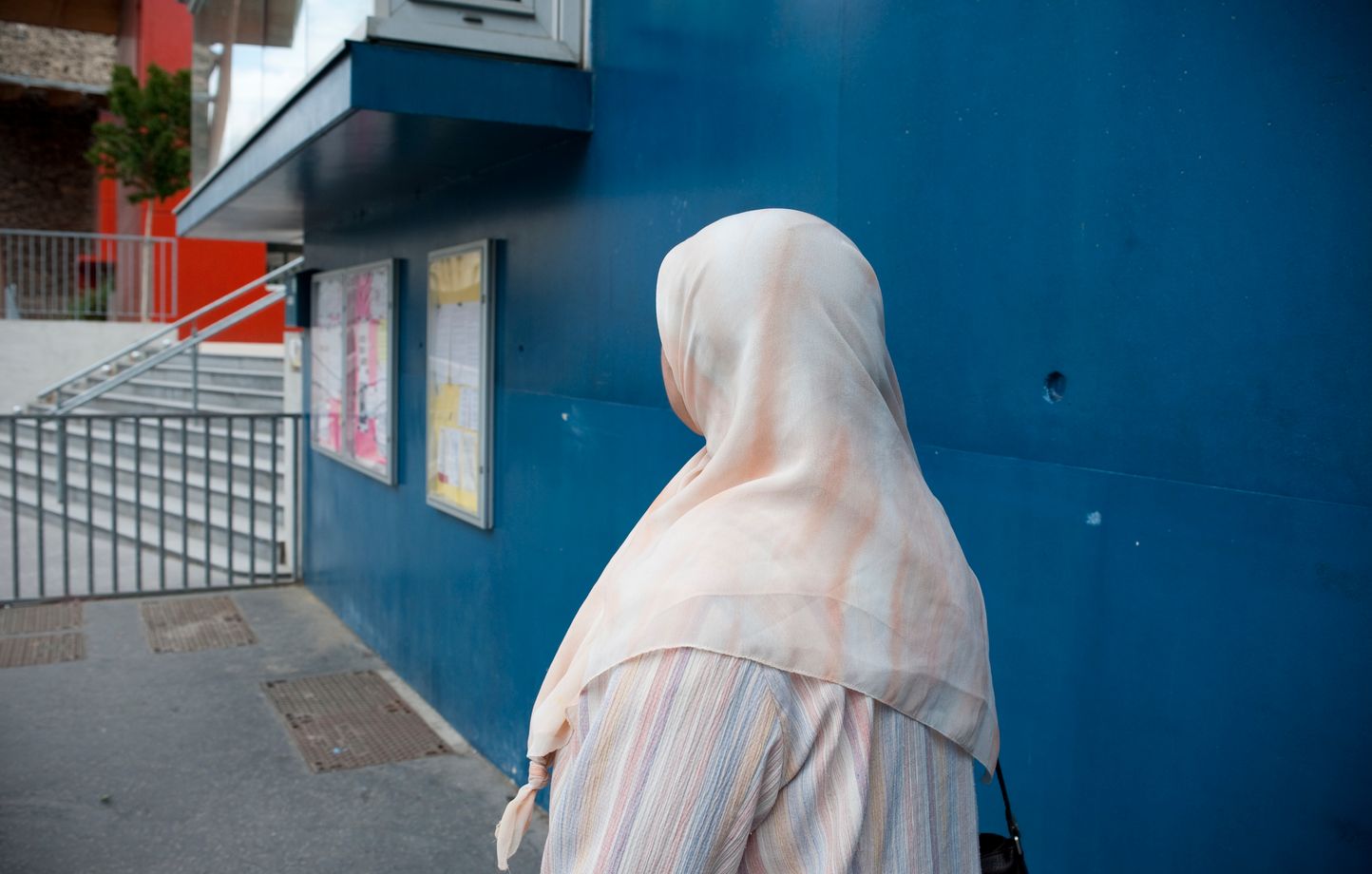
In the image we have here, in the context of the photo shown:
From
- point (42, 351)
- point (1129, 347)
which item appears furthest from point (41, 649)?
point (42, 351)

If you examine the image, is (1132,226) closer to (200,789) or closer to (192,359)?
(200,789)

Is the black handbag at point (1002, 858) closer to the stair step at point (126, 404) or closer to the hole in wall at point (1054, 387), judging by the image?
the hole in wall at point (1054, 387)

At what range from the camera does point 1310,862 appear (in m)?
1.80

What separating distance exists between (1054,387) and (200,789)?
3.94 meters

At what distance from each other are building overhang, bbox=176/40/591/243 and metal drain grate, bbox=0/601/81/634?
10.8 ft

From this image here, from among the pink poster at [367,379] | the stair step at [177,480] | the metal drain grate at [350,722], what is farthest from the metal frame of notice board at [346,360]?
the metal drain grate at [350,722]

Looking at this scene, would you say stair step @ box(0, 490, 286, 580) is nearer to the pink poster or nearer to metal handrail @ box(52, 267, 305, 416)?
metal handrail @ box(52, 267, 305, 416)

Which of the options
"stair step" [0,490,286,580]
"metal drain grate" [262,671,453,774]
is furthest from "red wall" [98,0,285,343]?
"metal drain grate" [262,671,453,774]

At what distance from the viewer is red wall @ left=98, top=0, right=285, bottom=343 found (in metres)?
17.2

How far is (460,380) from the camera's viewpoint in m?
5.29

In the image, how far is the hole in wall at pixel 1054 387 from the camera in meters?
2.23

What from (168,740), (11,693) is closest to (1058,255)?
(168,740)

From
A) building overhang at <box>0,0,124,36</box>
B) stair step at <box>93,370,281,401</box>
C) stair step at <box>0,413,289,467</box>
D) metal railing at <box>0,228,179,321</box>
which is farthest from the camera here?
building overhang at <box>0,0,124,36</box>

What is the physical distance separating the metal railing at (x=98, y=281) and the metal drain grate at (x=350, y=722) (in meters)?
12.0
